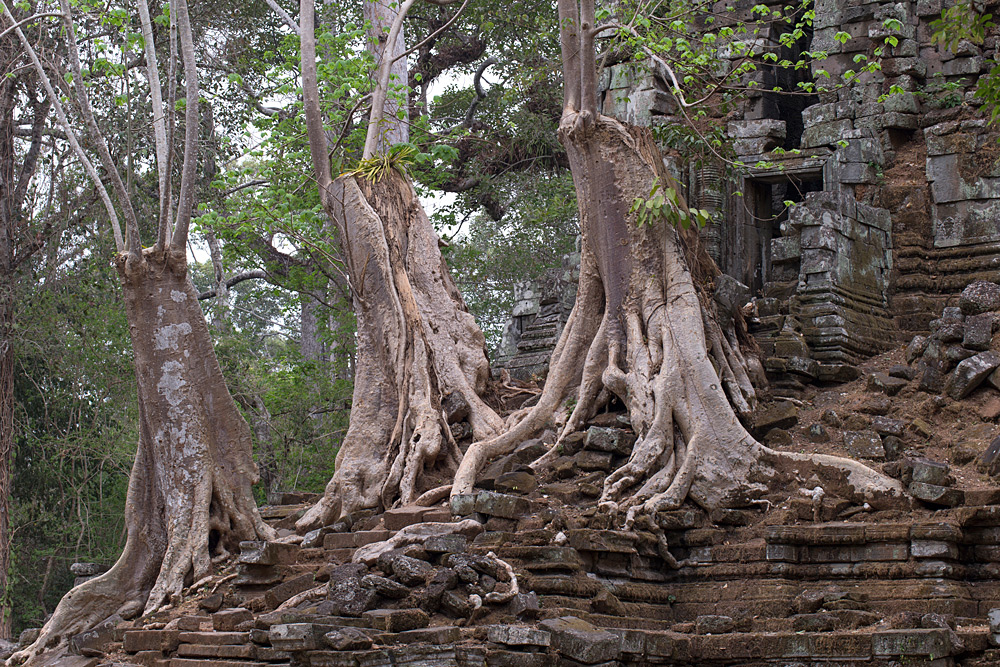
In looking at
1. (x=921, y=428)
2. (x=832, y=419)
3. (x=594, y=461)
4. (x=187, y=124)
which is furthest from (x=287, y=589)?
(x=921, y=428)

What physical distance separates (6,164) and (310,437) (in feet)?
17.9

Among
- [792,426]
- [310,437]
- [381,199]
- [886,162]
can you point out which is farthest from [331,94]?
[792,426]

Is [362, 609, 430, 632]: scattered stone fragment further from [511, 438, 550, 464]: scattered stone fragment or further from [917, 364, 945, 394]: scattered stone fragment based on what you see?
[917, 364, 945, 394]: scattered stone fragment

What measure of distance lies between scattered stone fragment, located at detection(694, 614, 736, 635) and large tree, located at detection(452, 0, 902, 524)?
3.66ft

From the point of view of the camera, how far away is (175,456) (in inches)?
321

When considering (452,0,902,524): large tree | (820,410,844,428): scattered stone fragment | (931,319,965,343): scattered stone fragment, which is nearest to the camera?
(452,0,902,524): large tree

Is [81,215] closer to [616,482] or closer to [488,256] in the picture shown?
[488,256]

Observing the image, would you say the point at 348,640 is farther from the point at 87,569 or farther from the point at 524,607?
the point at 87,569

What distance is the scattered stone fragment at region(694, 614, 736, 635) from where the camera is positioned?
5.99 meters

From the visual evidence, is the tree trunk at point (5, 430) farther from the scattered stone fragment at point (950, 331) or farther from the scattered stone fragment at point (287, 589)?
the scattered stone fragment at point (950, 331)

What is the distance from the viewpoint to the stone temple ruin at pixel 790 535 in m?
5.60

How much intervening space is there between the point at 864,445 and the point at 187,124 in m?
5.39

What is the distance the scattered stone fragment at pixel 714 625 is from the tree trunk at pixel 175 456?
3696 millimetres

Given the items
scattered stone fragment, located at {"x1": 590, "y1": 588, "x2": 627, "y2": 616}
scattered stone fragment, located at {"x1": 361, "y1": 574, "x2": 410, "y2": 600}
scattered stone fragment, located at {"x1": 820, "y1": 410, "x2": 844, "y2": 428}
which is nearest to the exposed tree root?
scattered stone fragment, located at {"x1": 820, "y1": 410, "x2": 844, "y2": 428}
